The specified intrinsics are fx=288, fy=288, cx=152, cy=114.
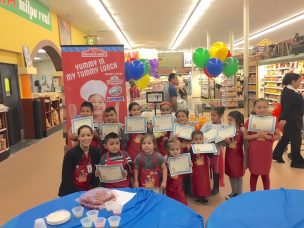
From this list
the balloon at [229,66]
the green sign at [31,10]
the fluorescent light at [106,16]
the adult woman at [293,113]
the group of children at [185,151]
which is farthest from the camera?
the fluorescent light at [106,16]

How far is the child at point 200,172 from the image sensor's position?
3537mm

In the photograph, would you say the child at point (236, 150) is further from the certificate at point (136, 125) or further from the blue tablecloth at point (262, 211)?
the blue tablecloth at point (262, 211)

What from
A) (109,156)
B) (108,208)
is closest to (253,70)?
A: (109,156)

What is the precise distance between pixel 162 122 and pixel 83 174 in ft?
4.19

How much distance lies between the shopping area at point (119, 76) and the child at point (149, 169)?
50 centimetres

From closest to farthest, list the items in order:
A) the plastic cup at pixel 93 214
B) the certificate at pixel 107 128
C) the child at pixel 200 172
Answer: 1. the plastic cup at pixel 93 214
2. the child at pixel 200 172
3. the certificate at pixel 107 128

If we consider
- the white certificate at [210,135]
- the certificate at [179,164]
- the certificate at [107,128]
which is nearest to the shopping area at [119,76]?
the certificate at [179,164]

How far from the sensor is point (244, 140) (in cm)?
354

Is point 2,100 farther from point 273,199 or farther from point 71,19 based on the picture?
point 273,199

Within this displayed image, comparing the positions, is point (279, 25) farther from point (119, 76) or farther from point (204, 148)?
point (204, 148)

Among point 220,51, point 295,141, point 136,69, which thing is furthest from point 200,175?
point 220,51

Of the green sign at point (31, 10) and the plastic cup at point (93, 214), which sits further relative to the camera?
the green sign at point (31, 10)

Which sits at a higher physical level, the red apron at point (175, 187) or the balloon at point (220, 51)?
the balloon at point (220, 51)

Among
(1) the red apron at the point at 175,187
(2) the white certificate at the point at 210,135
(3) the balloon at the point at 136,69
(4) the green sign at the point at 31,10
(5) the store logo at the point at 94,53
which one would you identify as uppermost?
(4) the green sign at the point at 31,10
